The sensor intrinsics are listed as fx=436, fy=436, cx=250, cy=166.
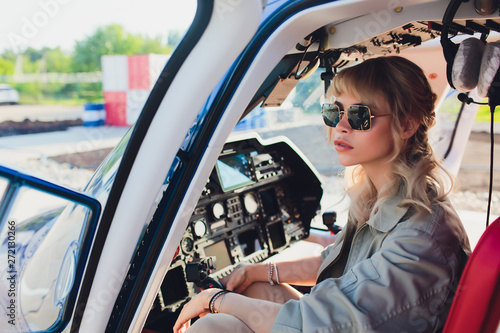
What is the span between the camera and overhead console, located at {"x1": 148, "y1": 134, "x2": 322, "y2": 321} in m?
2.29

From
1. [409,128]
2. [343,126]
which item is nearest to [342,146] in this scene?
[343,126]

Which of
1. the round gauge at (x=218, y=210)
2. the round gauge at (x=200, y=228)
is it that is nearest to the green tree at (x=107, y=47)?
the round gauge at (x=218, y=210)

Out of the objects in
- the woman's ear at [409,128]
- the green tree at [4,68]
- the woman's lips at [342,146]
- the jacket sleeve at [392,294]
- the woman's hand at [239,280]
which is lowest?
the woman's hand at [239,280]

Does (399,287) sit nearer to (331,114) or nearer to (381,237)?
(381,237)

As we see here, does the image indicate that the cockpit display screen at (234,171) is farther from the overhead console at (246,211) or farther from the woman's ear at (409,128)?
the woman's ear at (409,128)

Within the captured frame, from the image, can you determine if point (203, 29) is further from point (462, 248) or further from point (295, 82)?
point (462, 248)

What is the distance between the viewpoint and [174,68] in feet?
3.54

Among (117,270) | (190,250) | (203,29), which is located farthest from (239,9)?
(190,250)

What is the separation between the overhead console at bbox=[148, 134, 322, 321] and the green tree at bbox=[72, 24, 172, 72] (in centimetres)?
1357

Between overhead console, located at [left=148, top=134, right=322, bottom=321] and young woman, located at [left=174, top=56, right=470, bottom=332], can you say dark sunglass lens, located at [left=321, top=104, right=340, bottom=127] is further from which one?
overhead console, located at [left=148, top=134, right=322, bottom=321]

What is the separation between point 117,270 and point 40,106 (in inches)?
582

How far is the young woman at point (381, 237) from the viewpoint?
115 cm

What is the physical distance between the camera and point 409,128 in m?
1.45

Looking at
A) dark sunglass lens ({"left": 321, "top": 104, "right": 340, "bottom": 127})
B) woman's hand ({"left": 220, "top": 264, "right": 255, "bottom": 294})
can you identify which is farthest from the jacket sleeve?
woman's hand ({"left": 220, "top": 264, "right": 255, "bottom": 294})
